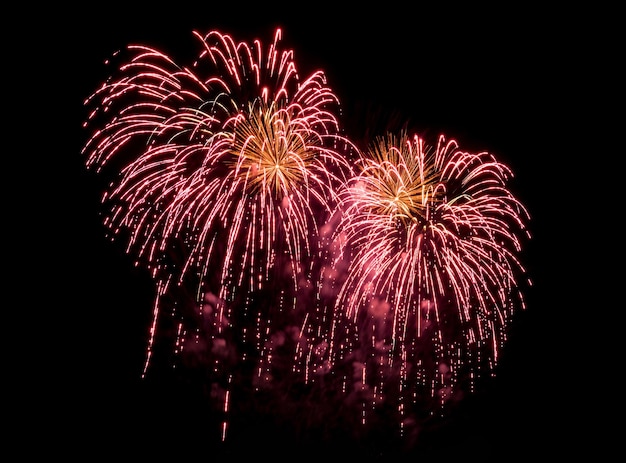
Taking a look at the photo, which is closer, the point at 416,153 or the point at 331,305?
the point at 416,153

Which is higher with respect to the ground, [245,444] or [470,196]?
[470,196]

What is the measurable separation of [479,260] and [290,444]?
4892mm

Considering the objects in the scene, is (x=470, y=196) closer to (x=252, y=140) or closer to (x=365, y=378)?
(x=252, y=140)

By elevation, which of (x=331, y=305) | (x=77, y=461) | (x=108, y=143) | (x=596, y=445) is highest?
(x=108, y=143)

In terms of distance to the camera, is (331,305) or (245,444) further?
A: (245,444)

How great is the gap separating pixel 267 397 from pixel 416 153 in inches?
213

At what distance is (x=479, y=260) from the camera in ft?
29.1

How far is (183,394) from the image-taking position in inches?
467

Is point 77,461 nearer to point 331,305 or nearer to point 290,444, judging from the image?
point 290,444

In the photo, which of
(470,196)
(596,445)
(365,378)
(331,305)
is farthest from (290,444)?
A: (596,445)

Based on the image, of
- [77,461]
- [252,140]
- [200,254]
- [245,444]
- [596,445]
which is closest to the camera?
[252,140]

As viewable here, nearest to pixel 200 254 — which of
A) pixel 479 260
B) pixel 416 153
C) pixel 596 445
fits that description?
pixel 416 153

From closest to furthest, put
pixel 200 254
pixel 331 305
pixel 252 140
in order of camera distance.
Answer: pixel 252 140 < pixel 200 254 < pixel 331 305

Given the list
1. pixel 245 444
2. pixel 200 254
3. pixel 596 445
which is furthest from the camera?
pixel 596 445
